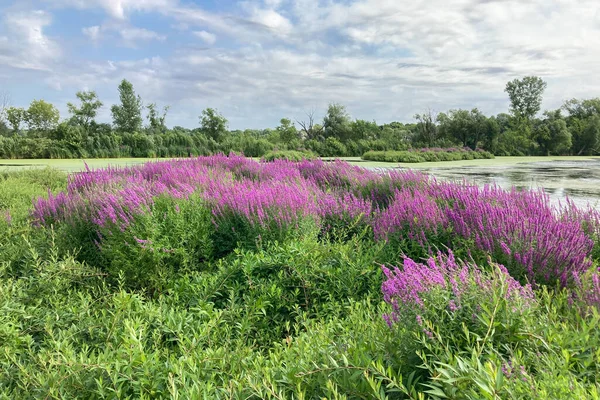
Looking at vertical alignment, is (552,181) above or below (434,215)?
below

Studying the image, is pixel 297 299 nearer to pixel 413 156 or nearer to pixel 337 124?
pixel 413 156

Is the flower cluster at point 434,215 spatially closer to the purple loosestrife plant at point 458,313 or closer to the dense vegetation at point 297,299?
the dense vegetation at point 297,299

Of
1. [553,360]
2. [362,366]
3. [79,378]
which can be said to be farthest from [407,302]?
[79,378]

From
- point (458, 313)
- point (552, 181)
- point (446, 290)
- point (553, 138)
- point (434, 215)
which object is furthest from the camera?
point (553, 138)

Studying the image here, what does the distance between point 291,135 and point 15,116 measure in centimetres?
3327

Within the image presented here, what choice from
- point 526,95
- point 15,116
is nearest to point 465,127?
point 526,95

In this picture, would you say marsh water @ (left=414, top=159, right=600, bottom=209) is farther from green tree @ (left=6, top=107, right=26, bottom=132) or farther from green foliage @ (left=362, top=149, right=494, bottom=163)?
green tree @ (left=6, top=107, right=26, bottom=132)

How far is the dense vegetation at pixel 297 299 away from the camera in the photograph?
1516 millimetres

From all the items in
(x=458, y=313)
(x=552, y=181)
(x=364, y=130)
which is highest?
(x=364, y=130)

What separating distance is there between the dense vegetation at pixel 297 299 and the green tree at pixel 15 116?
49.7m

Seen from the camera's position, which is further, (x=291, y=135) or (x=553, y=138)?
(x=553, y=138)

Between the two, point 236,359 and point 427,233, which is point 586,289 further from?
point 236,359

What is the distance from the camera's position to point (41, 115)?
155ft

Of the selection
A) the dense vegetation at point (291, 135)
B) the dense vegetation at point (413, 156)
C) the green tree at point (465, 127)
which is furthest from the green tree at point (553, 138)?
the dense vegetation at point (413, 156)
